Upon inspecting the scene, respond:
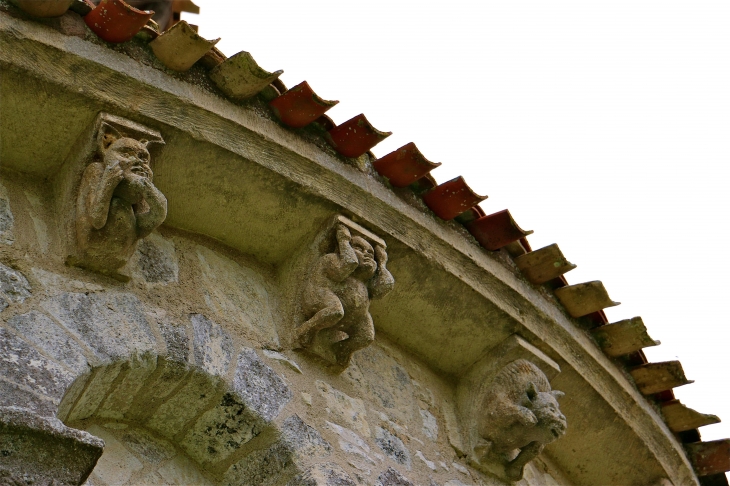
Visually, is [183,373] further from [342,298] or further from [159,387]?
[342,298]

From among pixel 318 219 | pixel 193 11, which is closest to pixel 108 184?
pixel 318 219

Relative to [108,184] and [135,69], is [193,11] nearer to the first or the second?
[135,69]

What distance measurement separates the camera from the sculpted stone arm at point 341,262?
363cm

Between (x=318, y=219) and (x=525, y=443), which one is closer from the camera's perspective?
(x=318, y=219)

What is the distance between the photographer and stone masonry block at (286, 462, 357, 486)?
3.23 metres

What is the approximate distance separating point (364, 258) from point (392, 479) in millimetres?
857

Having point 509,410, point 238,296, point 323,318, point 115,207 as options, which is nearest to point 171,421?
point 238,296

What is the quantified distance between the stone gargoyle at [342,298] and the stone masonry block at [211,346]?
339 mm

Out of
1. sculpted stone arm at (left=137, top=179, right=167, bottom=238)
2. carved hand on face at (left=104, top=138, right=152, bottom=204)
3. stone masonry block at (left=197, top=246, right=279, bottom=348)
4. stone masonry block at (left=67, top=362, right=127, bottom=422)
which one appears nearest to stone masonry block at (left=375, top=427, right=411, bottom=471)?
stone masonry block at (left=197, top=246, right=279, bottom=348)

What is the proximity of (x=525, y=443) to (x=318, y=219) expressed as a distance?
4.42 feet

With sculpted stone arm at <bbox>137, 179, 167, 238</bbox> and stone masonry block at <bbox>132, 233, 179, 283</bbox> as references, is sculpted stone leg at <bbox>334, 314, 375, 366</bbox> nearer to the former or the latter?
stone masonry block at <bbox>132, 233, 179, 283</bbox>

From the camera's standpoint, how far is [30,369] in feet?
8.96

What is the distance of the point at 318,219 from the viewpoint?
12.6 ft

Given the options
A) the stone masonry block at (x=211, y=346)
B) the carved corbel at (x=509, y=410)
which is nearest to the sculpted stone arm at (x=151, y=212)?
the stone masonry block at (x=211, y=346)
